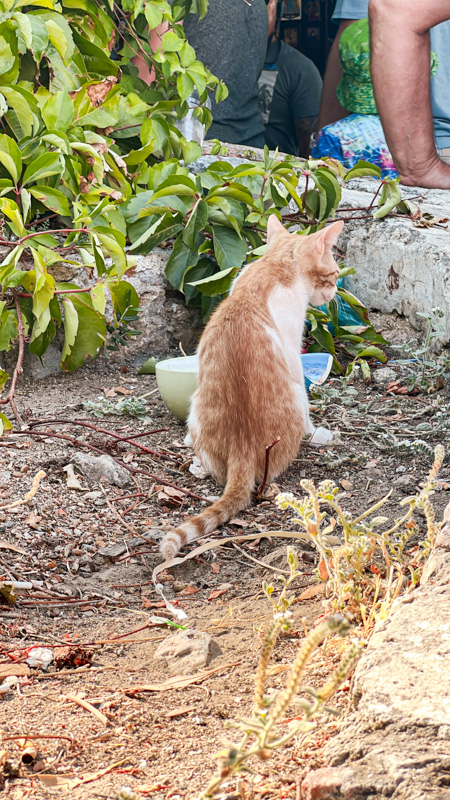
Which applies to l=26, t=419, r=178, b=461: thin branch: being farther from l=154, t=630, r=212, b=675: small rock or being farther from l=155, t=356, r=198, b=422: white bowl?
l=154, t=630, r=212, b=675: small rock

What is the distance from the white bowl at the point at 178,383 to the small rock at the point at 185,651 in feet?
4.77

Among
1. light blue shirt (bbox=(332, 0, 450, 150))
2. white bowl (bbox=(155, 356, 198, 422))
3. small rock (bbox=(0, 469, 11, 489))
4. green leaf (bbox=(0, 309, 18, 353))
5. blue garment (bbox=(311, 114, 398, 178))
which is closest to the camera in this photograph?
small rock (bbox=(0, 469, 11, 489))

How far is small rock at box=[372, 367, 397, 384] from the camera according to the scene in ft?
11.5

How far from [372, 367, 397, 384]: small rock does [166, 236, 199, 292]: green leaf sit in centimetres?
101

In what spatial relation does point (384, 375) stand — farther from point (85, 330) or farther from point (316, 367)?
point (85, 330)

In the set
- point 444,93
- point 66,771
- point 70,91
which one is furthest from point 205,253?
point 66,771

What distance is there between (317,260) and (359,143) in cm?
254

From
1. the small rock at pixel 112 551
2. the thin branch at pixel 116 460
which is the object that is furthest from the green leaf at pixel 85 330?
the small rock at pixel 112 551

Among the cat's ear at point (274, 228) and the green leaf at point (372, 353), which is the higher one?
the cat's ear at point (274, 228)

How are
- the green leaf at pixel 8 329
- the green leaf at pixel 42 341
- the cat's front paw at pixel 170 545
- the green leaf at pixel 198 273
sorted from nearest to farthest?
the cat's front paw at pixel 170 545 < the green leaf at pixel 8 329 < the green leaf at pixel 42 341 < the green leaf at pixel 198 273

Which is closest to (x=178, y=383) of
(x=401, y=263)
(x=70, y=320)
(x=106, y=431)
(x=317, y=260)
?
(x=106, y=431)

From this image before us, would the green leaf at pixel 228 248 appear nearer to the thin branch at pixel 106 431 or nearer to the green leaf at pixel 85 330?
the green leaf at pixel 85 330

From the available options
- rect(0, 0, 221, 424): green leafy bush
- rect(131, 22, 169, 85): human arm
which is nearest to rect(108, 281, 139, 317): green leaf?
rect(0, 0, 221, 424): green leafy bush

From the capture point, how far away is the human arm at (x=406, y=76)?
160 inches
